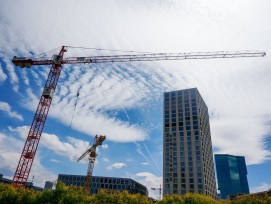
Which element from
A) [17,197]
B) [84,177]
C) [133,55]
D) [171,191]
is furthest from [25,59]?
[84,177]

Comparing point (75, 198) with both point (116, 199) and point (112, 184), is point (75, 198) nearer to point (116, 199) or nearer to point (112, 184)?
point (116, 199)

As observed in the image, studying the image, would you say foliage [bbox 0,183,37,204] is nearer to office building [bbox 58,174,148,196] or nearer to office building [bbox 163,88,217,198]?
office building [bbox 163,88,217,198]

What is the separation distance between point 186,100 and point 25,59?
318 feet

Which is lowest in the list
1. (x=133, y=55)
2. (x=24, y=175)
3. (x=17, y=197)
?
(x=17, y=197)

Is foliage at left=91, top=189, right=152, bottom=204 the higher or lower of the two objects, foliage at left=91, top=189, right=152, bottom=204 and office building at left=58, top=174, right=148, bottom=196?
the lower

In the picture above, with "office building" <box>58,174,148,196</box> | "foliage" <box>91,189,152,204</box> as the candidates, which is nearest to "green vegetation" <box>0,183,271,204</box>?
"foliage" <box>91,189,152,204</box>

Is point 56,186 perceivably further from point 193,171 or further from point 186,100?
point 186,100

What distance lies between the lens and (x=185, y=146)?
5271 inches

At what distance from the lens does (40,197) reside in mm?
46594

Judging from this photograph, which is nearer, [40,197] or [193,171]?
[40,197]

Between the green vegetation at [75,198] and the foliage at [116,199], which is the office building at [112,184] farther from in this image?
the green vegetation at [75,198]

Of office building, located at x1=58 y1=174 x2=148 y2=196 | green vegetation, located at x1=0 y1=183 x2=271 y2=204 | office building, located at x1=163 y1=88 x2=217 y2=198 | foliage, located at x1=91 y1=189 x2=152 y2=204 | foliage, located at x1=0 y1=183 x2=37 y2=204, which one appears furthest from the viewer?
office building, located at x1=58 y1=174 x2=148 y2=196

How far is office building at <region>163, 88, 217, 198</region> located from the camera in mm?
123000

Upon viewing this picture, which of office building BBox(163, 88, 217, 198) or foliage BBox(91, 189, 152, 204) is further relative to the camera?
office building BBox(163, 88, 217, 198)
